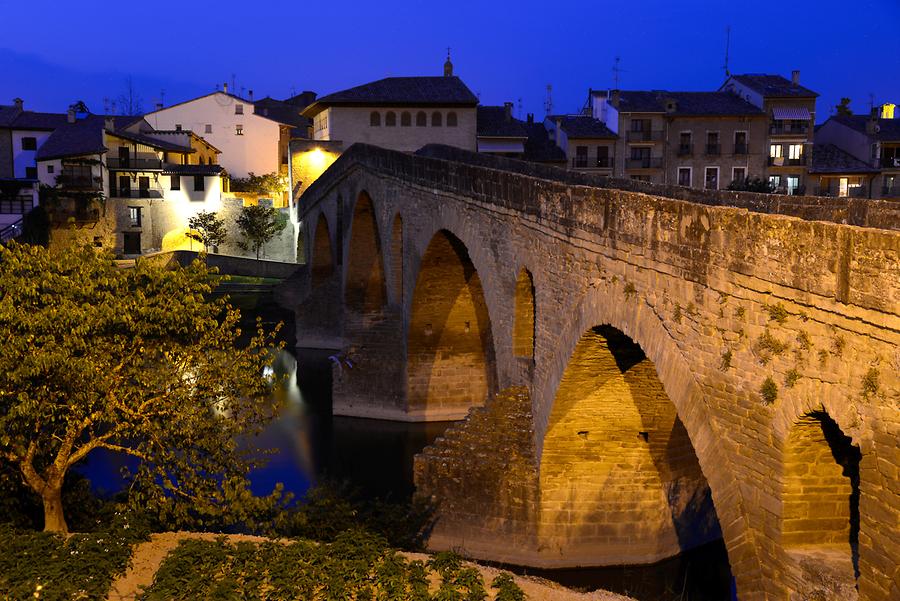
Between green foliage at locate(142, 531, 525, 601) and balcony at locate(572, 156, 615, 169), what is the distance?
40734 mm

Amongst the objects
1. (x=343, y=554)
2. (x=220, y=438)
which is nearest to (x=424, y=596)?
(x=343, y=554)

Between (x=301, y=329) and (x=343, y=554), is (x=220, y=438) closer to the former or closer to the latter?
(x=343, y=554)

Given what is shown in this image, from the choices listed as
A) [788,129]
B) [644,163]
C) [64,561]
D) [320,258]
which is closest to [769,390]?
[64,561]

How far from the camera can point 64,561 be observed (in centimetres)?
1129

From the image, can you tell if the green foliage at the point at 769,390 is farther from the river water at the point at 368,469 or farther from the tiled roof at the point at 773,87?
the tiled roof at the point at 773,87

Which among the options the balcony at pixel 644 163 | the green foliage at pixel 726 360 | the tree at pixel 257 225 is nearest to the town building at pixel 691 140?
the balcony at pixel 644 163

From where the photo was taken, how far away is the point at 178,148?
58906 millimetres

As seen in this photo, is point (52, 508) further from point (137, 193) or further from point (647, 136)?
point (137, 193)

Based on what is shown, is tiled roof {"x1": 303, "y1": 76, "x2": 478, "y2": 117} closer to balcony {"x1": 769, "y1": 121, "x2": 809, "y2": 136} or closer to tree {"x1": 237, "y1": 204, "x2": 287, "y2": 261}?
tree {"x1": 237, "y1": 204, "x2": 287, "y2": 261}

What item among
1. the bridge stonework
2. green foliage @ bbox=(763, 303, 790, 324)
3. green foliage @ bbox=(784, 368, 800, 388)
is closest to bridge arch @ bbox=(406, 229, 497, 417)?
the bridge stonework

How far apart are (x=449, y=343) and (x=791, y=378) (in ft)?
60.2

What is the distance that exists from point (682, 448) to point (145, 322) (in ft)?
28.9

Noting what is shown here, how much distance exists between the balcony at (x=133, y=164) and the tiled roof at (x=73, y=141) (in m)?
1.28

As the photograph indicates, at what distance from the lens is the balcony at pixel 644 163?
50.2 m
